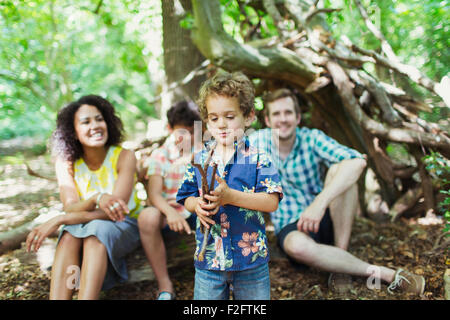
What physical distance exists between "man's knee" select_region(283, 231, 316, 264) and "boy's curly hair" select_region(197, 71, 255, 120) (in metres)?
1.13

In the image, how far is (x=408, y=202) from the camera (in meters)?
3.27

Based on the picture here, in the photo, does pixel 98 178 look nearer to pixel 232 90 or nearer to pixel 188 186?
pixel 188 186

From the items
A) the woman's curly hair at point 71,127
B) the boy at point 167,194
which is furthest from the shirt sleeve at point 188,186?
the woman's curly hair at point 71,127

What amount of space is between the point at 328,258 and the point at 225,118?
134 cm

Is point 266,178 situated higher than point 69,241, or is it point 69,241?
point 266,178

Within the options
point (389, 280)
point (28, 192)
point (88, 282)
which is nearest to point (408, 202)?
point (389, 280)

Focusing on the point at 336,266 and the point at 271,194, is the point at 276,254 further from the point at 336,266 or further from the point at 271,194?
the point at 271,194

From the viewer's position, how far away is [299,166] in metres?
2.76

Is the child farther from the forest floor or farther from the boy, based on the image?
the forest floor

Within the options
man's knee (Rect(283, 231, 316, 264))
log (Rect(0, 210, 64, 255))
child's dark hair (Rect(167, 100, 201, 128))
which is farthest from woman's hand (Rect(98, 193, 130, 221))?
man's knee (Rect(283, 231, 316, 264))

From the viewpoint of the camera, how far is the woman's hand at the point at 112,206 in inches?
88.5

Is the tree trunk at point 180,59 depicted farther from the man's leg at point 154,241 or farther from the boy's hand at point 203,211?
the boy's hand at point 203,211

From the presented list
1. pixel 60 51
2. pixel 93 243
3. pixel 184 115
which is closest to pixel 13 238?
pixel 93 243

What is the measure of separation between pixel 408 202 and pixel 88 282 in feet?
9.39
